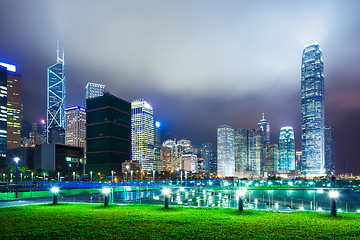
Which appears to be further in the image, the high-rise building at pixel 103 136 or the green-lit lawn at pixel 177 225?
the high-rise building at pixel 103 136

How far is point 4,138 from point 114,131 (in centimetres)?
7976

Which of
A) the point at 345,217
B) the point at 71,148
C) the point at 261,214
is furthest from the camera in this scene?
the point at 71,148

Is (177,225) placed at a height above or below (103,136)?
below

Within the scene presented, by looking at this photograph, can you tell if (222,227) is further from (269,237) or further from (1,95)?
(1,95)

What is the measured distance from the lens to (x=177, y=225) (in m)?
17.2

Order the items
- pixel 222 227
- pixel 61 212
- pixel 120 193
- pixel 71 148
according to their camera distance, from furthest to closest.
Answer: pixel 71 148 → pixel 120 193 → pixel 61 212 → pixel 222 227

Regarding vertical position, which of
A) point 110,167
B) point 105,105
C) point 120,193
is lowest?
point 110,167

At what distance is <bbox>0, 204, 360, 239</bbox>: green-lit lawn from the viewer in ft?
47.8

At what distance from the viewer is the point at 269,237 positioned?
46.0 ft

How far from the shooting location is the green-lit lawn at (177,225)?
47.8 feet

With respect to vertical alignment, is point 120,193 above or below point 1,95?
below

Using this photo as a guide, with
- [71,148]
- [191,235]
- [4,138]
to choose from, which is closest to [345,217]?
[191,235]

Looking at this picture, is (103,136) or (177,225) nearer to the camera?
(177,225)

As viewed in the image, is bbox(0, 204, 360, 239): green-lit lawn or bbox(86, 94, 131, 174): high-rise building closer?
bbox(0, 204, 360, 239): green-lit lawn
